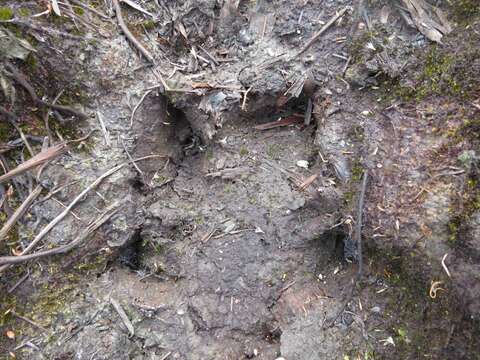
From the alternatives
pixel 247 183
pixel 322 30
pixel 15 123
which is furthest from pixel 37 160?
pixel 322 30

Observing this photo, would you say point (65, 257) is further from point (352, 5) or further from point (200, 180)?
point (352, 5)

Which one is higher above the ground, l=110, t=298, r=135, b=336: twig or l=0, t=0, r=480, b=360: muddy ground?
l=0, t=0, r=480, b=360: muddy ground

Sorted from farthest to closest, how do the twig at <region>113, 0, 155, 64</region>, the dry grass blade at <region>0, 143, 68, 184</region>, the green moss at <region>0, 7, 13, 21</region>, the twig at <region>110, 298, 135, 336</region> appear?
the twig at <region>113, 0, 155, 64</region>
the twig at <region>110, 298, 135, 336</region>
the dry grass blade at <region>0, 143, 68, 184</region>
the green moss at <region>0, 7, 13, 21</region>

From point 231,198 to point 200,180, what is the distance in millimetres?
263

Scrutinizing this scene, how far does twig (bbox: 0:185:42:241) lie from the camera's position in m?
1.88

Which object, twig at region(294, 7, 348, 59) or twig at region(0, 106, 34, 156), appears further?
twig at region(294, 7, 348, 59)

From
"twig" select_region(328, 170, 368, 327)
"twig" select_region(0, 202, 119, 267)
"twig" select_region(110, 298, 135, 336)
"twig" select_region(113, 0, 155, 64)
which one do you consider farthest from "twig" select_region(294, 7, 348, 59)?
"twig" select_region(110, 298, 135, 336)

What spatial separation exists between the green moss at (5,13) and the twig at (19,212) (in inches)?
34.7

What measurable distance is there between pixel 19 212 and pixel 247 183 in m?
1.30

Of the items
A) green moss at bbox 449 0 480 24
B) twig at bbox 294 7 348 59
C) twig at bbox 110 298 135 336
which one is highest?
green moss at bbox 449 0 480 24

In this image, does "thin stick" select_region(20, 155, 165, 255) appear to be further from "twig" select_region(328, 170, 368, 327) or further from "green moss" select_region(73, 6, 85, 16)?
"twig" select_region(328, 170, 368, 327)

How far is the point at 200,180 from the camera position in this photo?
234cm

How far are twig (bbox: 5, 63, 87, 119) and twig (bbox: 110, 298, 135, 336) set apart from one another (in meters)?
1.11

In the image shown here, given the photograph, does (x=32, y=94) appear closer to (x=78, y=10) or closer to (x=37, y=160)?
(x=37, y=160)
